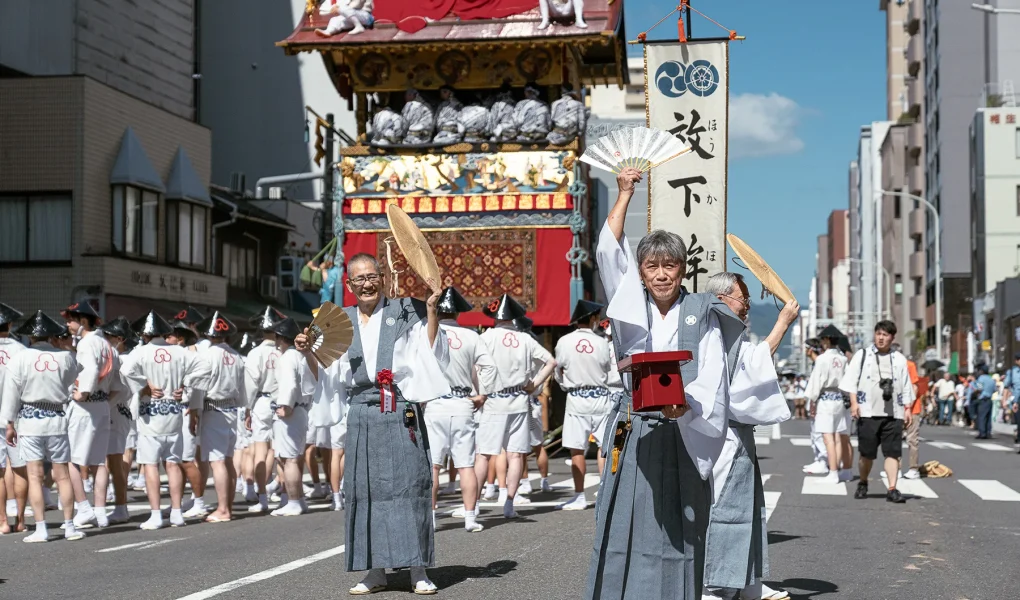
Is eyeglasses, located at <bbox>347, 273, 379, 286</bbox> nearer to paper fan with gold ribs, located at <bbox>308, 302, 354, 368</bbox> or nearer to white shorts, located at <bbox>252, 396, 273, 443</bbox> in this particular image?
paper fan with gold ribs, located at <bbox>308, 302, 354, 368</bbox>

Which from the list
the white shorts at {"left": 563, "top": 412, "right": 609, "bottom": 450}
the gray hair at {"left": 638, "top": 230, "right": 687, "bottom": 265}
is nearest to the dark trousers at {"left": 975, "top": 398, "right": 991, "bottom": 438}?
the white shorts at {"left": 563, "top": 412, "right": 609, "bottom": 450}

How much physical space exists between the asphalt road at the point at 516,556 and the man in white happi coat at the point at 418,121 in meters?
12.4

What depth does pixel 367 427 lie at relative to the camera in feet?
26.8

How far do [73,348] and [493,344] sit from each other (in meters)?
4.08

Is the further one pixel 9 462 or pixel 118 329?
pixel 118 329

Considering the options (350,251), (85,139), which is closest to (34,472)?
(350,251)

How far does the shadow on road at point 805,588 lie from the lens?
803 cm

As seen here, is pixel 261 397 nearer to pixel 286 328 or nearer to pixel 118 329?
pixel 286 328

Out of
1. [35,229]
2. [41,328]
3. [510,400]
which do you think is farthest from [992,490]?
[35,229]

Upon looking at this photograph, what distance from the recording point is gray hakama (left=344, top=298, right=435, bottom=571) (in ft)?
26.0

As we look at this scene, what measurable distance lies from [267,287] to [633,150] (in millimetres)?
35743

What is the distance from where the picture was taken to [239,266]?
39.0 metres

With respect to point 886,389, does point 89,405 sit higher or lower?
lower

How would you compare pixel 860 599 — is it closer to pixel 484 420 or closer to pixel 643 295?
pixel 643 295
